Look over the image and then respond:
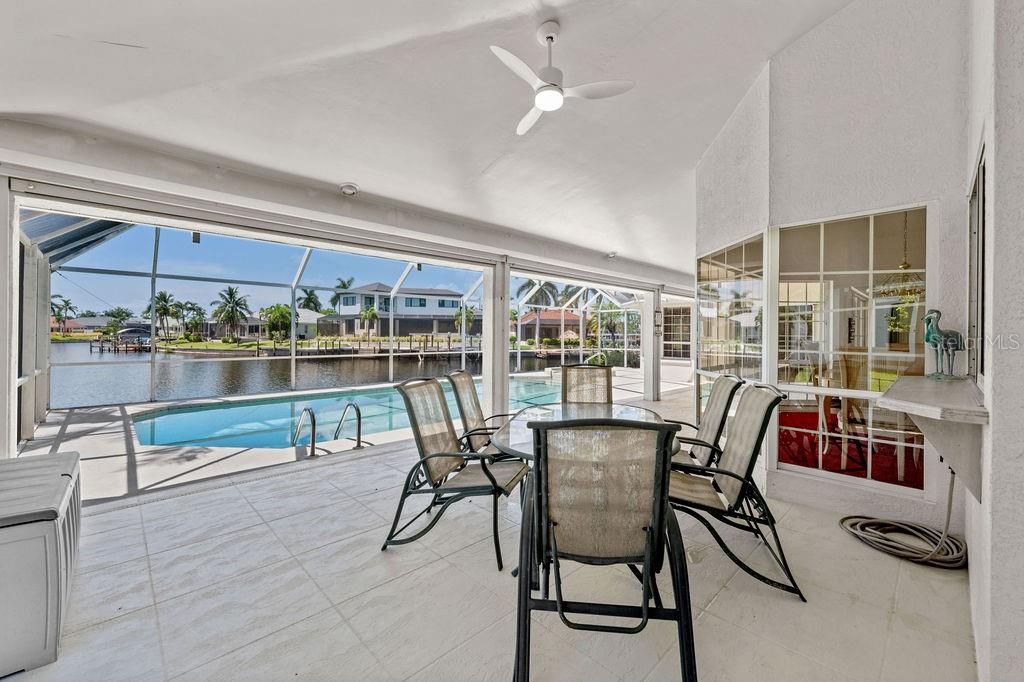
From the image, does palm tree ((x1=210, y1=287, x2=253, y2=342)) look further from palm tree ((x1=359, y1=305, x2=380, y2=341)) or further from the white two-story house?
palm tree ((x1=359, y1=305, x2=380, y2=341))

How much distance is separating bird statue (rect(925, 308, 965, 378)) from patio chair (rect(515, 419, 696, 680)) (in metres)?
2.00

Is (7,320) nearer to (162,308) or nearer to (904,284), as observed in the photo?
(904,284)

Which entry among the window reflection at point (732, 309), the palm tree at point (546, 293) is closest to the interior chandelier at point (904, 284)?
the window reflection at point (732, 309)

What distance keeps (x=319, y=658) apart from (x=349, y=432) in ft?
17.5

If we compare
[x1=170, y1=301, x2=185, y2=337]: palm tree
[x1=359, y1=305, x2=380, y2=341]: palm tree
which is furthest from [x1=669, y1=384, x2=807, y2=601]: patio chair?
[x1=170, y1=301, x2=185, y2=337]: palm tree

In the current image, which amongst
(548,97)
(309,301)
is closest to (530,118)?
(548,97)

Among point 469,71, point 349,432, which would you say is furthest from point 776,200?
point 349,432

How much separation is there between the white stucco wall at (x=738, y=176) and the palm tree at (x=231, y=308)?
10.2 meters

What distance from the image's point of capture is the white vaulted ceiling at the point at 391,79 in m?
2.09

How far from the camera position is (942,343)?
232cm

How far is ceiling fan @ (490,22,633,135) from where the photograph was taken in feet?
7.54

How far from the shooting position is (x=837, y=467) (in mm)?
3037

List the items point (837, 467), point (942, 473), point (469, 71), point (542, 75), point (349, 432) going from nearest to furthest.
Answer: point (542, 75) → point (942, 473) → point (469, 71) → point (837, 467) → point (349, 432)

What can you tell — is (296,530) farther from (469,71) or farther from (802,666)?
(469,71)
